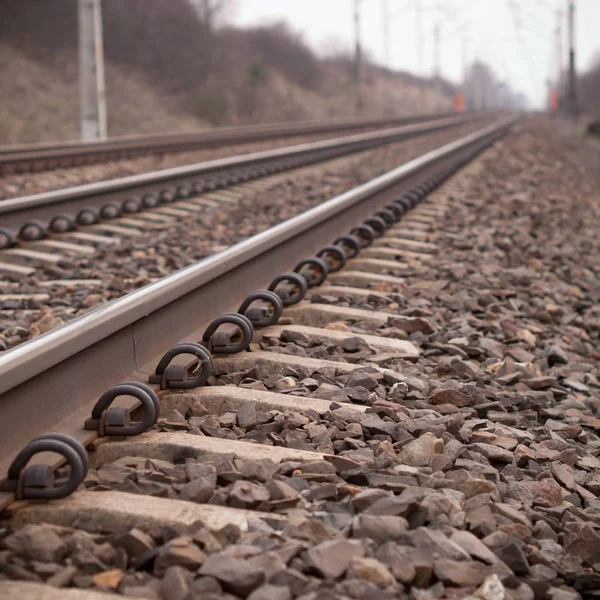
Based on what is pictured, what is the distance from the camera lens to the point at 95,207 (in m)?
7.28

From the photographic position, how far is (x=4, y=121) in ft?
76.4

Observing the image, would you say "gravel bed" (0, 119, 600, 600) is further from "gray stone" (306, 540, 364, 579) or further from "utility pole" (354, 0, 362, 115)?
"utility pole" (354, 0, 362, 115)

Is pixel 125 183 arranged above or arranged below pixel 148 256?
above

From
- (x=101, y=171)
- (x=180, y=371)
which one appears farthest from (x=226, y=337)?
(x=101, y=171)

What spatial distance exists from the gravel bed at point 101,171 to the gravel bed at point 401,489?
19.8ft

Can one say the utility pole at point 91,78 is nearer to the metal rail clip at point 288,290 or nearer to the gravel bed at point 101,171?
the gravel bed at point 101,171

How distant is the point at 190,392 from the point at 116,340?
34 cm

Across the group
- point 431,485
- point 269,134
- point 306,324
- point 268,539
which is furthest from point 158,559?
point 269,134

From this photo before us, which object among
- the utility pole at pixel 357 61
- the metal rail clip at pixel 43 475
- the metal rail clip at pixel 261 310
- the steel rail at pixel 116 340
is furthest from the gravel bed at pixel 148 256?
the utility pole at pixel 357 61

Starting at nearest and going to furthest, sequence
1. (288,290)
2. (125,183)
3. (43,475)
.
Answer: (43,475)
(288,290)
(125,183)

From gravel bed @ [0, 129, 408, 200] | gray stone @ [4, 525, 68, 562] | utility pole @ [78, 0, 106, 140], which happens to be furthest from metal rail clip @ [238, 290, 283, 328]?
utility pole @ [78, 0, 106, 140]

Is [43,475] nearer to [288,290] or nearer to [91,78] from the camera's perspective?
[288,290]

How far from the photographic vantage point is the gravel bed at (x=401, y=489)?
5.85ft

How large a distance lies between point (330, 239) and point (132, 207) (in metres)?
2.30
